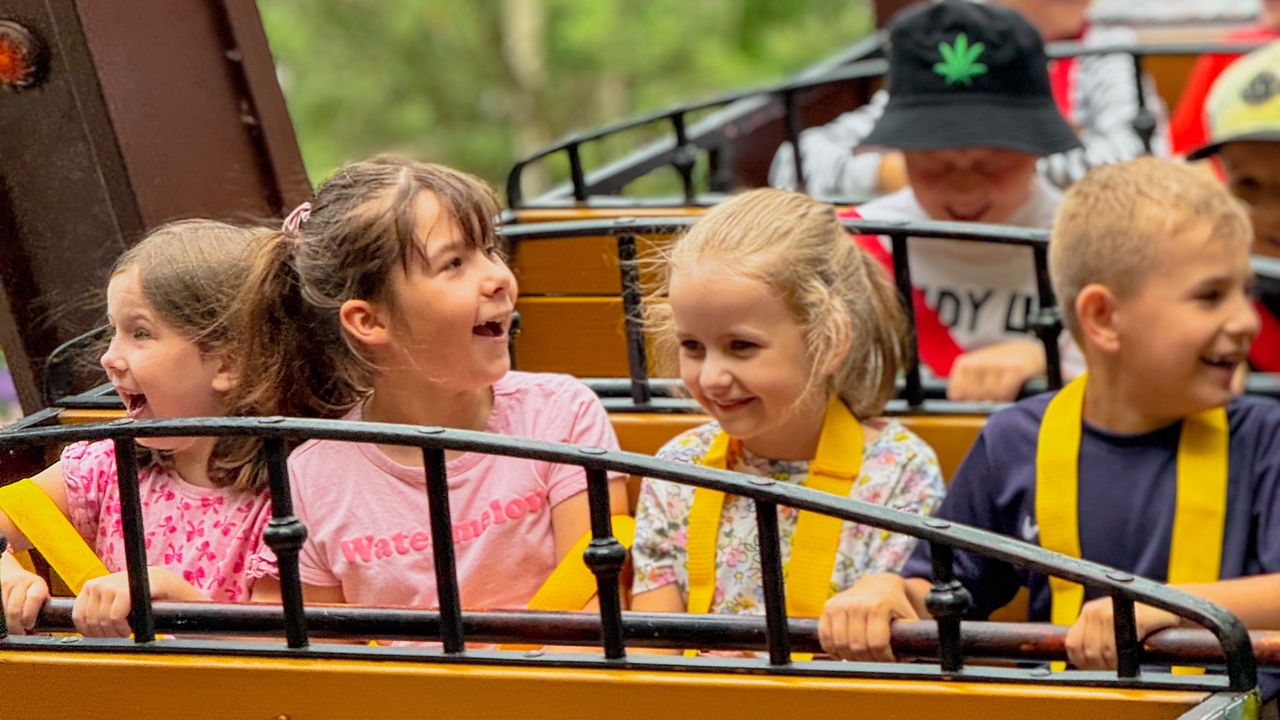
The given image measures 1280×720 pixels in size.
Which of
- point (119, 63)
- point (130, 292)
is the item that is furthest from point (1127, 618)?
point (119, 63)

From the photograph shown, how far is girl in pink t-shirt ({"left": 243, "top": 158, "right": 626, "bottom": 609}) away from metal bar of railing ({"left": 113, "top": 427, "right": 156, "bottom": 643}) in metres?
0.25

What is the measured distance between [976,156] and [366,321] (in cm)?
159

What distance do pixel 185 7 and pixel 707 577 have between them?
1411mm

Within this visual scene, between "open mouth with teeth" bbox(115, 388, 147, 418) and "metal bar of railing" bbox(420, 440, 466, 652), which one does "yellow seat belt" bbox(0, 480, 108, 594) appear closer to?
"open mouth with teeth" bbox(115, 388, 147, 418)

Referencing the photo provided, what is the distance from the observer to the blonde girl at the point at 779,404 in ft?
8.91

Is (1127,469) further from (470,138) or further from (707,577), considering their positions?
(470,138)

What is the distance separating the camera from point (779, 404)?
9.02 feet

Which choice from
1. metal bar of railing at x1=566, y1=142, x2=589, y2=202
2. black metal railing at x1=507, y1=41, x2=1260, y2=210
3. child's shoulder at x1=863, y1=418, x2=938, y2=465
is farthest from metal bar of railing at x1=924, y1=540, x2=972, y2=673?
metal bar of railing at x1=566, y1=142, x2=589, y2=202

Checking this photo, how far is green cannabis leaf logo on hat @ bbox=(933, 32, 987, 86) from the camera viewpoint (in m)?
3.94

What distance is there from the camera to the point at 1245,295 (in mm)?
2869

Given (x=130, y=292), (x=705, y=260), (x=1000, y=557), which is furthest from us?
(x=705, y=260)

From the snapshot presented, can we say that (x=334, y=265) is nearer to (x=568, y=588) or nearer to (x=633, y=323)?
(x=568, y=588)

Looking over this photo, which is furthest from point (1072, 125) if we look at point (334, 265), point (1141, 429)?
point (334, 265)

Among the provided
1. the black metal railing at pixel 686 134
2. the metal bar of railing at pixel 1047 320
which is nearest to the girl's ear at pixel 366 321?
the metal bar of railing at pixel 1047 320
